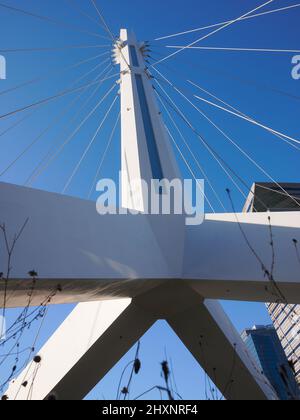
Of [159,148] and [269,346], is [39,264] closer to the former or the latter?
[159,148]

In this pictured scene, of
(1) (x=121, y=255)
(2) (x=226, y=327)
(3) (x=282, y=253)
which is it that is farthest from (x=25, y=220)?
(2) (x=226, y=327)

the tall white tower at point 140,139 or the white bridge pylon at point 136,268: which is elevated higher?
the tall white tower at point 140,139

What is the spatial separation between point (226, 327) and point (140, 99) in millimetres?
4827

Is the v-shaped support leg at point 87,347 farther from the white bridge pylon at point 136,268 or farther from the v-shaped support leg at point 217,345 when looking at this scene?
the v-shaped support leg at point 217,345

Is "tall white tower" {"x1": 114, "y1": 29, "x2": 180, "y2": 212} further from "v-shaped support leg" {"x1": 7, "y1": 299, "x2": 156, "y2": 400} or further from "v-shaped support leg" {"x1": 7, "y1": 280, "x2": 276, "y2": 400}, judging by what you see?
"v-shaped support leg" {"x1": 7, "y1": 299, "x2": 156, "y2": 400}

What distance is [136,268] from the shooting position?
14.0 ft

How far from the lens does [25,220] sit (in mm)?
3461

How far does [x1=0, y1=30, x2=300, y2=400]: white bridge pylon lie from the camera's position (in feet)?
11.9

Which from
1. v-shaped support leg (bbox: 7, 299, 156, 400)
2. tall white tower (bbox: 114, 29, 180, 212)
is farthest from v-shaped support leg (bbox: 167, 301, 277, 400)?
tall white tower (bbox: 114, 29, 180, 212)

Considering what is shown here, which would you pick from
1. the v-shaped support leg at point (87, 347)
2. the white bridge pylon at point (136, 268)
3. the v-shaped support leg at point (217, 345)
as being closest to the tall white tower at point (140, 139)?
the white bridge pylon at point (136, 268)

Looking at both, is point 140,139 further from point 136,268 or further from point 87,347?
point 87,347

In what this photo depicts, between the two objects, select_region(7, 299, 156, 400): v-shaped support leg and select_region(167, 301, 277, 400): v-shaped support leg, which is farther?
select_region(167, 301, 277, 400): v-shaped support leg

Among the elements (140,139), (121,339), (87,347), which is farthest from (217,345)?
(140,139)

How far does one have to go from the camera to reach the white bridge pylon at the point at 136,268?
11.9 ft
